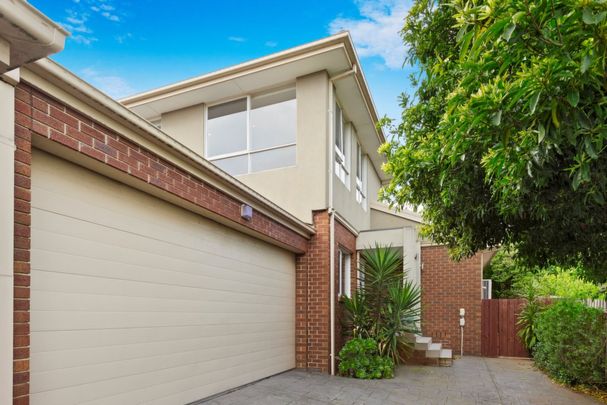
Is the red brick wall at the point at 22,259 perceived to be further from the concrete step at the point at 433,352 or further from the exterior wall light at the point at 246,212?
the concrete step at the point at 433,352

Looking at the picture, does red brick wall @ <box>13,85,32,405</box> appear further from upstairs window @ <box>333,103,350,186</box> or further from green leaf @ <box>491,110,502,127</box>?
upstairs window @ <box>333,103,350,186</box>

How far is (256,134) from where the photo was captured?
9570 millimetres

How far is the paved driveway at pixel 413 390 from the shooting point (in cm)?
630

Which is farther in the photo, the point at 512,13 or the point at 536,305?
the point at 536,305

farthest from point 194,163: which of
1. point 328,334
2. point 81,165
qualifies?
point 328,334

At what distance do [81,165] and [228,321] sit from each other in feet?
10.8

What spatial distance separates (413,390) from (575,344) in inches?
119

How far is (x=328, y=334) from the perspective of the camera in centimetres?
848

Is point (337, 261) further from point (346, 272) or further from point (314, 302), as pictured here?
point (346, 272)

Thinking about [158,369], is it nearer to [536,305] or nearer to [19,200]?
[19,200]

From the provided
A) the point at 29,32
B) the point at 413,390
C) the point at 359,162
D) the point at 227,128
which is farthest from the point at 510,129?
the point at 359,162

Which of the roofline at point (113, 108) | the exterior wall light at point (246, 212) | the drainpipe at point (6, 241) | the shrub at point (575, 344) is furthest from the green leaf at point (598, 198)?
Result: the shrub at point (575, 344)

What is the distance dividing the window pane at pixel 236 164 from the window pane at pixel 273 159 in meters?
0.17

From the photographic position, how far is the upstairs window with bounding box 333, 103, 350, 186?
9.86 m
